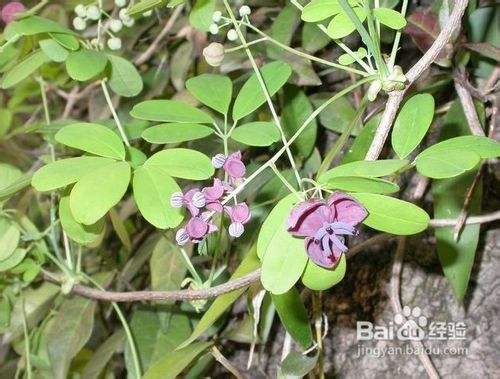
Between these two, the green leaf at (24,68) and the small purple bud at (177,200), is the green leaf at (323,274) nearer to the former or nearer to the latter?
the small purple bud at (177,200)

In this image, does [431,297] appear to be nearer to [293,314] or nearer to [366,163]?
[293,314]

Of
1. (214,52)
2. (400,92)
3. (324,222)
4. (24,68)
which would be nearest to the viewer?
(324,222)

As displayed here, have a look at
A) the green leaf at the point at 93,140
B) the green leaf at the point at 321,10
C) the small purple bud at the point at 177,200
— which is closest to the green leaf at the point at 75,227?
the green leaf at the point at 93,140

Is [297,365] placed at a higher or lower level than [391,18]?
lower

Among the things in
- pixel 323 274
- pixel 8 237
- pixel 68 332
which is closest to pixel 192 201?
pixel 323 274

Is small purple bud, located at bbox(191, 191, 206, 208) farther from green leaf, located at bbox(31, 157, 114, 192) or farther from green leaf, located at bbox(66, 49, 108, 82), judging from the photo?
green leaf, located at bbox(66, 49, 108, 82)

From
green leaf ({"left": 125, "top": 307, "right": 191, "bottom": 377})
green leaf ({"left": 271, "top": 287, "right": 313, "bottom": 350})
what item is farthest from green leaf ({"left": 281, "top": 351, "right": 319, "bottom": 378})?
green leaf ({"left": 125, "top": 307, "right": 191, "bottom": 377})

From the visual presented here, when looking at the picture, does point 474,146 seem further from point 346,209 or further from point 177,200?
point 177,200
